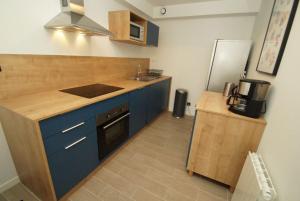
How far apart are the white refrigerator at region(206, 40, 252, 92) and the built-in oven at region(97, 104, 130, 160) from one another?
5.64 ft

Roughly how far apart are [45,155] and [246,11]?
3422 millimetres

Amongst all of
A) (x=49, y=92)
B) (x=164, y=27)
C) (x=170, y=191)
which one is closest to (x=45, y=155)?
(x=49, y=92)

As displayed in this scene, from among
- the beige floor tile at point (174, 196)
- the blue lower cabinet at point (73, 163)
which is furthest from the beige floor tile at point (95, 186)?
the beige floor tile at point (174, 196)

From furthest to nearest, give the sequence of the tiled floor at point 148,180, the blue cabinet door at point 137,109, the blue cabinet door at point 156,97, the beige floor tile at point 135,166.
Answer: the blue cabinet door at point 156,97 < the blue cabinet door at point 137,109 < the beige floor tile at point 135,166 < the tiled floor at point 148,180

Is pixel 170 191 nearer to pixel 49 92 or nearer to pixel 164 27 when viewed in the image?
pixel 49 92

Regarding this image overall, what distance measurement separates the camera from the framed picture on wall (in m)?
1.22

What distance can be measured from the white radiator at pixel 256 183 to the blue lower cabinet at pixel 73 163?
1.44 m

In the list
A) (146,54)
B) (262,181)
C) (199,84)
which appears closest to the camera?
(262,181)

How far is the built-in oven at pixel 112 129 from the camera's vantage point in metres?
1.62

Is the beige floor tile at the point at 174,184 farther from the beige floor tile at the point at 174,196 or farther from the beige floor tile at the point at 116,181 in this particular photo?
the beige floor tile at the point at 116,181

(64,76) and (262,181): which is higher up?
(64,76)

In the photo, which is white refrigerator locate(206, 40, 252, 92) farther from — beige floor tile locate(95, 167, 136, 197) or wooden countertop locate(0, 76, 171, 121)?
beige floor tile locate(95, 167, 136, 197)

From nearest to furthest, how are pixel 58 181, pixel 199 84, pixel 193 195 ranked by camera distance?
pixel 58 181 → pixel 193 195 → pixel 199 84

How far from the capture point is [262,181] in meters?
0.95
